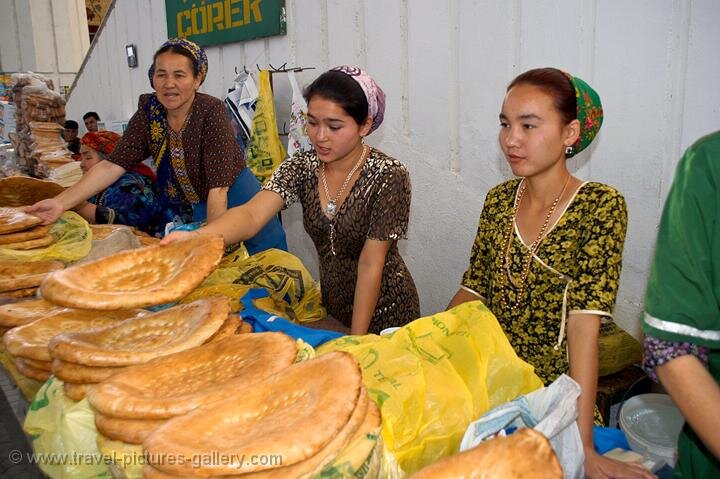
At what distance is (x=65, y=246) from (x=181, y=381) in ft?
4.53

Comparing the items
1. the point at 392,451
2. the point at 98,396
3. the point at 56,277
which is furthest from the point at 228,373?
the point at 56,277

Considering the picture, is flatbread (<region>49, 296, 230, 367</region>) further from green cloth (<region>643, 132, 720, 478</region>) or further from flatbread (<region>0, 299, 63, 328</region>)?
green cloth (<region>643, 132, 720, 478</region>)

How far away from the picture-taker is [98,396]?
1044 millimetres

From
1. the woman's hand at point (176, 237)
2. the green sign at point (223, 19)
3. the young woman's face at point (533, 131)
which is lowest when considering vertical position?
the woman's hand at point (176, 237)

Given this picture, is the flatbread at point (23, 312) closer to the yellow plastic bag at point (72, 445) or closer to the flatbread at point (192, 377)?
the yellow plastic bag at point (72, 445)

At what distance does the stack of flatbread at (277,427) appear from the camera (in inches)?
32.6

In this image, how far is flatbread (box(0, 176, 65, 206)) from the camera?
9.30 ft

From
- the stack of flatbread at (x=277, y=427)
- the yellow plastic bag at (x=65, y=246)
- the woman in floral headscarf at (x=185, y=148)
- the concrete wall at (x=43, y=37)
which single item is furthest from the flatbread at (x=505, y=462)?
the concrete wall at (x=43, y=37)

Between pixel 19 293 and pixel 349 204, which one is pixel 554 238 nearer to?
pixel 349 204

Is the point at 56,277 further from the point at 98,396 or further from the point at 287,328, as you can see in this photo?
the point at 287,328

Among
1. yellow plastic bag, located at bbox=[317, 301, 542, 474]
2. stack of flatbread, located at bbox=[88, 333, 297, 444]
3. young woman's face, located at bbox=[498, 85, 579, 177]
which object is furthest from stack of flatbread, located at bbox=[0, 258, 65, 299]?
young woman's face, located at bbox=[498, 85, 579, 177]

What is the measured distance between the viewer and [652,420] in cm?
212

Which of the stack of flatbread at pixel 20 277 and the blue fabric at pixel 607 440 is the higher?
the stack of flatbread at pixel 20 277

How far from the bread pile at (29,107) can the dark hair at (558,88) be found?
6247 millimetres
